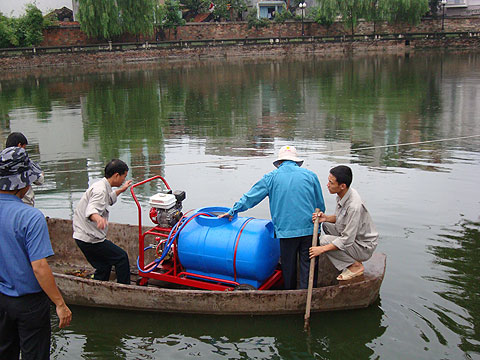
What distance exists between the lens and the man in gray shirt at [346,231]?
5680 millimetres

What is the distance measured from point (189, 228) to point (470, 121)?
1344 centimetres

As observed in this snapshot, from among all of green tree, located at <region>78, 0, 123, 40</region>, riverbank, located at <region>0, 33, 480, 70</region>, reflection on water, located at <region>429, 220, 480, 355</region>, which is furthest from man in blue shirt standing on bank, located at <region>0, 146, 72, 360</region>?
green tree, located at <region>78, 0, 123, 40</region>

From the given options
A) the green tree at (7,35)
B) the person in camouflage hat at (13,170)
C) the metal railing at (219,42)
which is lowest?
the person in camouflage hat at (13,170)

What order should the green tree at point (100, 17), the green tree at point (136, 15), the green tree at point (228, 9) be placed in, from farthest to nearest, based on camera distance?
the green tree at point (228, 9), the green tree at point (136, 15), the green tree at point (100, 17)

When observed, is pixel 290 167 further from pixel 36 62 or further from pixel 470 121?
pixel 36 62

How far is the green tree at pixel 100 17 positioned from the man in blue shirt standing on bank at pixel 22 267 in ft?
158

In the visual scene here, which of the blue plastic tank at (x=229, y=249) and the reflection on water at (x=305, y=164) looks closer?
the reflection on water at (x=305, y=164)

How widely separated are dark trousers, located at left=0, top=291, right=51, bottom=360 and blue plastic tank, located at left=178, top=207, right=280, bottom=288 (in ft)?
8.39

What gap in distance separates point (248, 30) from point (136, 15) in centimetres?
1326

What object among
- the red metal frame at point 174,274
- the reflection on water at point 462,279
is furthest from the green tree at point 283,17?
the red metal frame at point 174,274

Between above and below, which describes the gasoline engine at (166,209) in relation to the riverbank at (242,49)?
below

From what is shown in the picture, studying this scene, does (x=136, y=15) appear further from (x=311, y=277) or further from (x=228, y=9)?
(x=311, y=277)

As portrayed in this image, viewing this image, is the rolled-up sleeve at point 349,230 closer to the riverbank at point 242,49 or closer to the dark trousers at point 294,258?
the dark trousers at point 294,258

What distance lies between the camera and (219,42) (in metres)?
53.4
